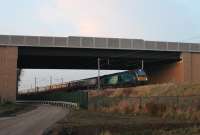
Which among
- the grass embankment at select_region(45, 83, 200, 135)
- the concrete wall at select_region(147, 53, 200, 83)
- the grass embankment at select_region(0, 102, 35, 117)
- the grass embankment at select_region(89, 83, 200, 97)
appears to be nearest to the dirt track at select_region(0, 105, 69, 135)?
the grass embankment at select_region(45, 83, 200, 135)

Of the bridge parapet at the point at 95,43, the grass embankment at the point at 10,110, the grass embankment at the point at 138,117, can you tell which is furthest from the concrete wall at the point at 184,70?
the grass embankment at the point at 10,110

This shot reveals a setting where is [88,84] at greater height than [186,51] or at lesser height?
lesser

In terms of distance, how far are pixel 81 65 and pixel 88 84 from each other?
12.2m

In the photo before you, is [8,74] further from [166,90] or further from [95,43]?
[166,90]

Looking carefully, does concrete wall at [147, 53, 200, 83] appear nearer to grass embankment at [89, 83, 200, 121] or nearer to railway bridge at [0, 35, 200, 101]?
railway bridge at [0, 35, 200, 101]

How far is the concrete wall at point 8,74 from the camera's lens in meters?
74.0

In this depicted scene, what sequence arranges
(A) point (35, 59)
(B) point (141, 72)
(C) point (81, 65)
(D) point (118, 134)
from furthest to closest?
(C) point (81, 65), (A) point (35, 59), (B) point (141, 72), (D) point (118, 134)

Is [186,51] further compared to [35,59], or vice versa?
[35,59]

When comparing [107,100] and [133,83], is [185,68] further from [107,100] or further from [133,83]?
[107,100]

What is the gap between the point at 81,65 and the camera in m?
101

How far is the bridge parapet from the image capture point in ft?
245

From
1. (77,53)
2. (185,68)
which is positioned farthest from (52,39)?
(185,68)

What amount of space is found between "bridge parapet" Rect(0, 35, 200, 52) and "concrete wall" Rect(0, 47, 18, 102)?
166cm

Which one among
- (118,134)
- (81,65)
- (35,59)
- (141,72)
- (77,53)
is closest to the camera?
(118,134)
